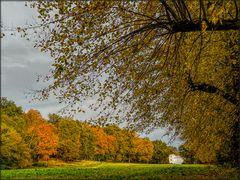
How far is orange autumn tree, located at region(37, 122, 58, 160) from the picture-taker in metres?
75.4

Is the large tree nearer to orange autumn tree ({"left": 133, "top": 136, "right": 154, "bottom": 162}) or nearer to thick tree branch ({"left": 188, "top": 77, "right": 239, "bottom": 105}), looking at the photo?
thick tree branch ({"left": 188, "top": 77, "right": 239, "bottom": 105})

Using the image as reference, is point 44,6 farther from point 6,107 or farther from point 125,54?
point 6,107

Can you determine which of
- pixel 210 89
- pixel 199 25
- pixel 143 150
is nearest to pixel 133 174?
pixel 210 89

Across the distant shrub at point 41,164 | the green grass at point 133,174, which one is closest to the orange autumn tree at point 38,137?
the distant shrub at point 41,164

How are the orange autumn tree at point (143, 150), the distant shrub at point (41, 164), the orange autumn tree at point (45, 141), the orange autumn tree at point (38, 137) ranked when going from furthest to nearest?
the orange autumn tree at point (143, 150), the distant shrub at point (41, 164), the orange autumn tree at point (45, 141), the orange autumn tree at point (38, 137)

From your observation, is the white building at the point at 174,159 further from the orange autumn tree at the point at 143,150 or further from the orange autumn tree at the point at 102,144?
the orange autumn tree at the point at 102,144

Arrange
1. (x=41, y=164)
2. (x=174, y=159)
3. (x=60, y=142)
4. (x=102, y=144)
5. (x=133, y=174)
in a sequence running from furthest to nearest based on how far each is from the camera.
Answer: (x=174, y=159) → (x=102, y=144) → (x=60, y=142) → (x=41, y=164) → (x=133, y=174)

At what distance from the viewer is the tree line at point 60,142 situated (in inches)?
2344

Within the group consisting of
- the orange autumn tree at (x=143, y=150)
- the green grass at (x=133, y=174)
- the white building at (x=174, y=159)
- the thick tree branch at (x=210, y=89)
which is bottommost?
the green grass at (x=133, y=174)

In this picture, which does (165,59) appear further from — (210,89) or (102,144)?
(102,144)

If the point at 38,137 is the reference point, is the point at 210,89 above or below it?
below

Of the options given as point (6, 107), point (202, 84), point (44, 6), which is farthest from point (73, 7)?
point (6, 107)

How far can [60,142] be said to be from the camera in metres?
88.5

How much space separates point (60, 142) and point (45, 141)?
11.0 meters
